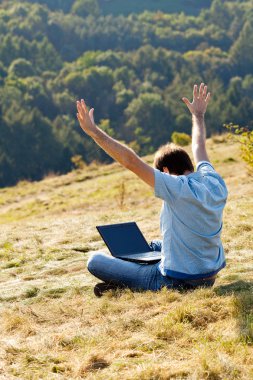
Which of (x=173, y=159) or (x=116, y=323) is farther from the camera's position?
(x=173, y=159)

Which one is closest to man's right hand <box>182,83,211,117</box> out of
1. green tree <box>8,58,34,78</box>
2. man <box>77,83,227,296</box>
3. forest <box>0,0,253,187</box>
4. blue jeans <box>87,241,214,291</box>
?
man <box>77,83,227,296</box>

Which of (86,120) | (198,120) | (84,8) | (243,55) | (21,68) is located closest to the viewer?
(86,120)

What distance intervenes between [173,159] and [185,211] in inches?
19.2

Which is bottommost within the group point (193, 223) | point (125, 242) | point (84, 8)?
point (125, 242)

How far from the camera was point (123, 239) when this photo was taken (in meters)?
7.53

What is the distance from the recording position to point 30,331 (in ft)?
19.5

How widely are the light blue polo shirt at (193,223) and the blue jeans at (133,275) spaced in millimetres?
160

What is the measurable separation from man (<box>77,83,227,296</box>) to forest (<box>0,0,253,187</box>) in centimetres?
6483

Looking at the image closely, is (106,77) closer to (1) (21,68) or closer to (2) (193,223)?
(1) (21,68)

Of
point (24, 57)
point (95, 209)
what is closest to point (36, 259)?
point (95, 209)

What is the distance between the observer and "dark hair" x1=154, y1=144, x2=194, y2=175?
19.8 ft

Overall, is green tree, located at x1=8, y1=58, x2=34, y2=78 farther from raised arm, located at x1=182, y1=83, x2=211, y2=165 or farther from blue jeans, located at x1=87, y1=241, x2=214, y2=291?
raised arm, located at x1=182, y1=83, x2=211, y2=165

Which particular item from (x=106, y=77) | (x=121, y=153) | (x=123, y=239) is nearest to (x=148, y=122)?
(x=106, y=77)

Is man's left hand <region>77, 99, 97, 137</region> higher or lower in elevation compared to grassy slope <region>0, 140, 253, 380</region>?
higher
